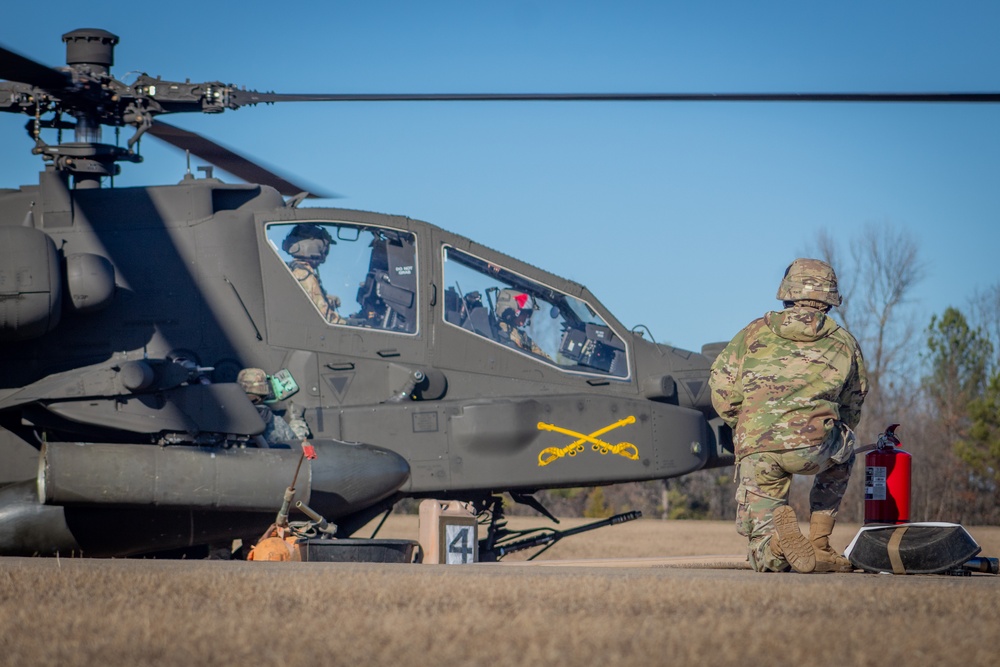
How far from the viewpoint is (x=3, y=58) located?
24.2ft

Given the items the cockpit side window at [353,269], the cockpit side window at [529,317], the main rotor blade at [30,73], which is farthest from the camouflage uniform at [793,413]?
the main rotor blade at [30,73]

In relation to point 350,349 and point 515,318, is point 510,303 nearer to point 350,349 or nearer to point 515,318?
point 515,318

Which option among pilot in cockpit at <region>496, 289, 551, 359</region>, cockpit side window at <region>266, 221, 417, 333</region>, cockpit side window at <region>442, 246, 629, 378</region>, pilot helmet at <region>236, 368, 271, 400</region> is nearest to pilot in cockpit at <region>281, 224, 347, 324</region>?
cockpit side window at <region>266, 221, 417, 333</region>

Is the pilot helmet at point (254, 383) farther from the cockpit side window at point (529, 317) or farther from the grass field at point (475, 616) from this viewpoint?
the grass field at point (475, 616)

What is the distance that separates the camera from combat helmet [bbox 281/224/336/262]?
8.99 m

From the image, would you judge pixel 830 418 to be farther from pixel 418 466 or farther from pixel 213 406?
pixel 213 406

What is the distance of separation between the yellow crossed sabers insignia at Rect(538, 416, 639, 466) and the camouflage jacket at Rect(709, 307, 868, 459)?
2.35 meters

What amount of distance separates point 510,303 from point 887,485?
10.8ft

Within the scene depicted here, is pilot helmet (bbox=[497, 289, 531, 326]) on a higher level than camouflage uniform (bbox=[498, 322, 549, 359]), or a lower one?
higher

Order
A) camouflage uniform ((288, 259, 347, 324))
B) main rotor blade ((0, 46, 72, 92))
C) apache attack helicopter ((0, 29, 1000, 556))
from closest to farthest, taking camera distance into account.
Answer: main rotor blade ((0, 46, 72, 92)) < apache attack helicopter ((0, 29, 1000, 556)) < camouflage uniform ((288, 259, 347, 324))

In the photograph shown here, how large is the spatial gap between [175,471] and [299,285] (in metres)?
1.85

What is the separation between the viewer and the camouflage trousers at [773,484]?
20.0 feet

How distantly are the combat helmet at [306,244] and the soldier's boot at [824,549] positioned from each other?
4295 mm

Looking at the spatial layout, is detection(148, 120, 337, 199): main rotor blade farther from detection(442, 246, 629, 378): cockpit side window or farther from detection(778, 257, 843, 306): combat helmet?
detection(778, 257, 843, 306): combat helmet
